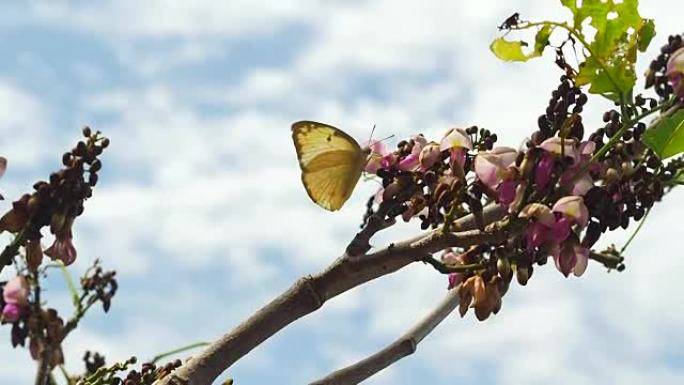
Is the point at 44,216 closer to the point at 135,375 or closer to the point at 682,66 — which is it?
the point at 135,375

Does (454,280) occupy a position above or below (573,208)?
above

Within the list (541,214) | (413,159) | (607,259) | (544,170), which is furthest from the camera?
(607,259)

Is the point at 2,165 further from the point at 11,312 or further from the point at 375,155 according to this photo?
the point at 375,155

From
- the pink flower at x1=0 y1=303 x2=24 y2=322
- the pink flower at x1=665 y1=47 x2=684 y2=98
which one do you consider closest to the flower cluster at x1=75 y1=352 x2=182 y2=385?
the pink flower at x1=0 y1=303 x2=24 y2=322

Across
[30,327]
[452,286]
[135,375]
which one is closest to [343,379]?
[452,286]

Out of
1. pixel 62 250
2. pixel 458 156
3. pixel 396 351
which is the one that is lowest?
pixel 396 351

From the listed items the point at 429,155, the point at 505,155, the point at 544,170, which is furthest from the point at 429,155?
the point at 544,170

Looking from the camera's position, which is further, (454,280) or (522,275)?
(454,280)

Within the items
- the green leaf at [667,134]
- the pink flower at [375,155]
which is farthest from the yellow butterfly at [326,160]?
the green leaf at [667,134]
